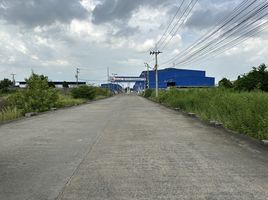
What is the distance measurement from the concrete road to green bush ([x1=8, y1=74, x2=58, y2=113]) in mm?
18224

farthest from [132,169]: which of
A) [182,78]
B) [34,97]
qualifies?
[182,78]

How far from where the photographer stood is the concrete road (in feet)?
17.8

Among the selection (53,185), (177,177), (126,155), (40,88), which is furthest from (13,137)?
(40,88)

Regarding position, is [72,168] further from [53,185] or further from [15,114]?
[15,114]

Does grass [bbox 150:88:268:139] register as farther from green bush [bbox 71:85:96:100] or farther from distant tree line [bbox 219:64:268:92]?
green bush [bbox 71:85:96:100]

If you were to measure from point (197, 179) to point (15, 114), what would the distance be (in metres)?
20.4

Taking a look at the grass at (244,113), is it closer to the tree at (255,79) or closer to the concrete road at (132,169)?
the concrete road at (132,169)

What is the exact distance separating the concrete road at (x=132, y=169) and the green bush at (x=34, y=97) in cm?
1822

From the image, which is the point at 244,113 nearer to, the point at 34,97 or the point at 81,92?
the point at 34,97

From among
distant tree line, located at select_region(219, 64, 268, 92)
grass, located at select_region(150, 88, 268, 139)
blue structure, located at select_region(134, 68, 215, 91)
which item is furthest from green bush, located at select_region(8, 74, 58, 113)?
blue structure, located at select_region(134, 68, 215, 91)

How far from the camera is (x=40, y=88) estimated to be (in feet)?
103

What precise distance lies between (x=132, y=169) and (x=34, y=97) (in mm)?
24891

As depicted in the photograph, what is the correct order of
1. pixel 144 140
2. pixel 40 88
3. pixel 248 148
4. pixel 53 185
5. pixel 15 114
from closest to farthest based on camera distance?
pixel 53 185, pixel 248 148, pixel 144 140, pixel 15 114, pixel 40 88

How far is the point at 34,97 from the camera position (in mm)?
30219
